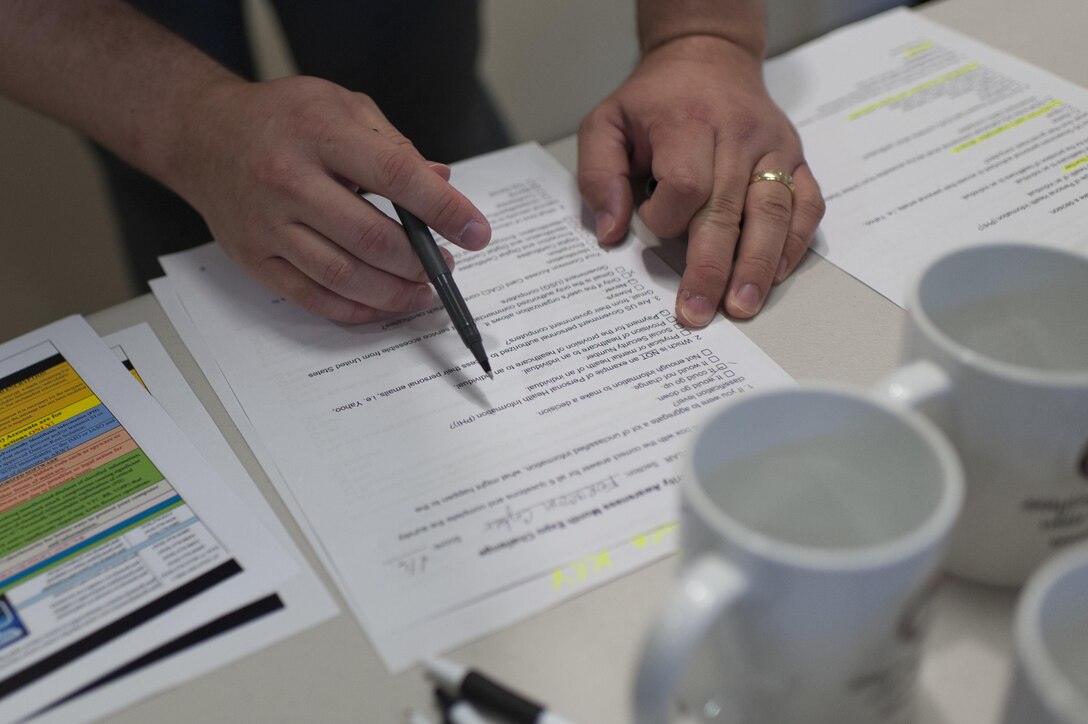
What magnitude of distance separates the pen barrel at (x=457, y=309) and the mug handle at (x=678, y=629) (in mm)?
320

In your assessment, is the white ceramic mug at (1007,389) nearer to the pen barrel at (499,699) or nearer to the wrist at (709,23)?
the pen barrel at (499,699)

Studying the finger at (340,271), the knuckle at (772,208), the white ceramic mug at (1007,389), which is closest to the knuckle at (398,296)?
the finger at (340,271)

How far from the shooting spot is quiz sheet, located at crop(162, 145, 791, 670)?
0.48 m

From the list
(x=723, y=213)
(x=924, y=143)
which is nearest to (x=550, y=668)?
(x=723, y=213)

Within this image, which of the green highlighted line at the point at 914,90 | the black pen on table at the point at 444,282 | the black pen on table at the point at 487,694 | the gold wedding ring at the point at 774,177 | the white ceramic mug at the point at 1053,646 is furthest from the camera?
the green highlighted line at the point at 914,90

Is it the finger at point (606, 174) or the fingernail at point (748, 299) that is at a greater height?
Answer: the finger at point (606, 174)

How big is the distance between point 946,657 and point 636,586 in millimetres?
145

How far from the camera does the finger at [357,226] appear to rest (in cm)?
63

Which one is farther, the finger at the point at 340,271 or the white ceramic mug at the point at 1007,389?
the finger at the point at 340,271

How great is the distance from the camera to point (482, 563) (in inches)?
19.2

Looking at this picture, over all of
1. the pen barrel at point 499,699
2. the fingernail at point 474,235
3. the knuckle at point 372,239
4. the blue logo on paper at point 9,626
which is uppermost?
the knuckle at point 372,239

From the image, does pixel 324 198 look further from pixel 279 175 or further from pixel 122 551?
pixel 122 551

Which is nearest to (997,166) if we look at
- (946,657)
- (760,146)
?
(760,146)

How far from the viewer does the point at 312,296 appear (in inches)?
26.1
